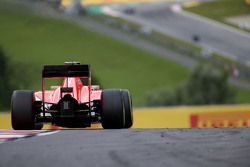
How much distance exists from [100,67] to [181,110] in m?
29.0

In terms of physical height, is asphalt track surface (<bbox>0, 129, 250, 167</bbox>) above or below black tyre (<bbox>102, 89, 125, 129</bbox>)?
below

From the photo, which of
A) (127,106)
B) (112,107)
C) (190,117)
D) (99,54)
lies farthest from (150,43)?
(112,107)

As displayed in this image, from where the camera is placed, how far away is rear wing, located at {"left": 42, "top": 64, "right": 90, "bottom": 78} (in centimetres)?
1429

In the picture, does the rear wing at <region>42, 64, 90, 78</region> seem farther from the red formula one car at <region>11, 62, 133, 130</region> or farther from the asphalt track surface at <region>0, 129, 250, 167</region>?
the asphalt track surface at <region>0, 129, 250, 167</region>

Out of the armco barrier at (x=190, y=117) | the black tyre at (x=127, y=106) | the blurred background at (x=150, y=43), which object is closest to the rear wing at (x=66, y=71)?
the black tyre at (x=127, y=106)

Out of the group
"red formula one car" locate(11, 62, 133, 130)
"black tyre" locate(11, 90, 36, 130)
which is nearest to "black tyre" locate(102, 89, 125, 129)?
"red formula one car" locate(11, 62, 133, 130)

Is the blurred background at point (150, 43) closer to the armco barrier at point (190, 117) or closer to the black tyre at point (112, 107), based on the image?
the armco barrier at point (190, 117)

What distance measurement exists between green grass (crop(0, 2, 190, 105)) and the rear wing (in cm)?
2995

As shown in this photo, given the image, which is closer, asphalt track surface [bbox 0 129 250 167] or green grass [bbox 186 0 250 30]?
asphalt track surface [bbox 0 129 250 167]

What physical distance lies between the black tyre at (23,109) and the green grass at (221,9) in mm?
31415

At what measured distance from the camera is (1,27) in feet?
158

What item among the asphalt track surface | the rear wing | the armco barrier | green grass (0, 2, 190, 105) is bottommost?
the asphalt track surface

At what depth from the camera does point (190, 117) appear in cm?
2216

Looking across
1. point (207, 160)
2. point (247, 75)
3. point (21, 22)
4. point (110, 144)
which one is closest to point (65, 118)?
point (110, 144)
